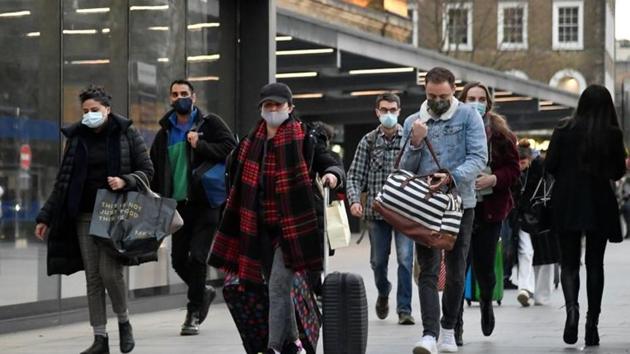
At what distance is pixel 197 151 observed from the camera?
41.3ft

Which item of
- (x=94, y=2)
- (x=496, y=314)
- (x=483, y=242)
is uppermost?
(x=94, y=2)

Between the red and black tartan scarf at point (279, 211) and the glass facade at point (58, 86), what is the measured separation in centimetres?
406

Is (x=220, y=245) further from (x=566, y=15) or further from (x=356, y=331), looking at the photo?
(x=566, y=15)

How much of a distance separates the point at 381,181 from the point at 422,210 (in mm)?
3794

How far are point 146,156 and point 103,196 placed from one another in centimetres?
53

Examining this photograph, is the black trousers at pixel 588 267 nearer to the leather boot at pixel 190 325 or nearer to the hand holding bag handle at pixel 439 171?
the hand holding bag handle at pixel 439 171

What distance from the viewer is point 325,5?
46.8m

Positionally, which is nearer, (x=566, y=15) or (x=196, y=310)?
(x=196, y=310)

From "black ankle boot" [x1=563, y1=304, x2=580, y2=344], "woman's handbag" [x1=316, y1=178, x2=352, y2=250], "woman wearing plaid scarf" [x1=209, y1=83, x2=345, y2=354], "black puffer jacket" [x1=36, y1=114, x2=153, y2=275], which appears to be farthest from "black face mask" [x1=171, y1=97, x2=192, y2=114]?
"black ankle boot" [x1=563, y1=304, x2=580, y2=344]

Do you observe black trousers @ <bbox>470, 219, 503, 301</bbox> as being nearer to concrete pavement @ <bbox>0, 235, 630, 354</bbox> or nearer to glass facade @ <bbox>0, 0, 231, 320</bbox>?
concrete pavement @ <bbox>0, 235, 630, 354</bbox>

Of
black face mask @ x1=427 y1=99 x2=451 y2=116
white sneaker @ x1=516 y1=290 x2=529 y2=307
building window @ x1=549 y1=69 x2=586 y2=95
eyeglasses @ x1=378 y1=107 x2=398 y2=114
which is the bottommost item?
white sneaker @ x1=516 y1=290 x2=529 y2=307

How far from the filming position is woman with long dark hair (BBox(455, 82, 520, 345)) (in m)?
11.5

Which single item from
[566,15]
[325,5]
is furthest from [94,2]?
[566,15]

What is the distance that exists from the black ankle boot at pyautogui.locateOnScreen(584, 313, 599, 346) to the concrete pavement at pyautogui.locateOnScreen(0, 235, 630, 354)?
0.26ft
